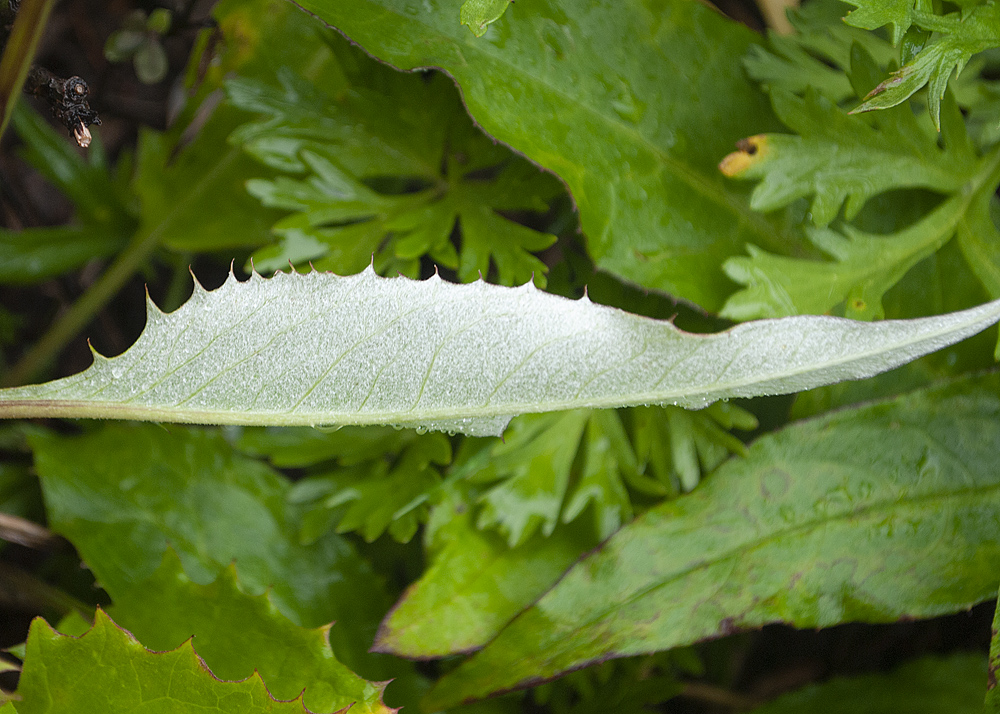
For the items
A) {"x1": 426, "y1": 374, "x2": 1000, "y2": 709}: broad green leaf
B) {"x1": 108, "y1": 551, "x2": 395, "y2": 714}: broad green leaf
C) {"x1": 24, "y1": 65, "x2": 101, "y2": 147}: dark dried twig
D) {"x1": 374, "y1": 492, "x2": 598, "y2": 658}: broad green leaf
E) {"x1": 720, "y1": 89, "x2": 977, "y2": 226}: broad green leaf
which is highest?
{"x1": 24, "y1": 65, "x2": 101, "y2": 147}: dark dried twig

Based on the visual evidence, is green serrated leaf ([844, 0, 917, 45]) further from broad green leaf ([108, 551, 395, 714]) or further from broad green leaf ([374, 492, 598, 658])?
broad green leaf ([108, 551, 395, 714])

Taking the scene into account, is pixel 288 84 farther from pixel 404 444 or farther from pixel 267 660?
pixel 267 660

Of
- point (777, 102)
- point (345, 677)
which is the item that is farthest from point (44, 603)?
point (777, 102)

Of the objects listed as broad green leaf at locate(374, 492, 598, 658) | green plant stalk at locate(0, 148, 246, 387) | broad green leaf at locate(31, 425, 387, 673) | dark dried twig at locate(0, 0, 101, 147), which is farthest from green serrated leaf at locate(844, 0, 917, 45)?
green plant stalk at locate(0, 148, 246, 387)

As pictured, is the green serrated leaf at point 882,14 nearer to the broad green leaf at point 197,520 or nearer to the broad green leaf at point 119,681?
the broad green leaf at point 119,681

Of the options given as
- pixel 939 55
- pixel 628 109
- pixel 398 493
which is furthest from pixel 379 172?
pixel 939 55

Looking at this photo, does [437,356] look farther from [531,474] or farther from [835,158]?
[835,158]
